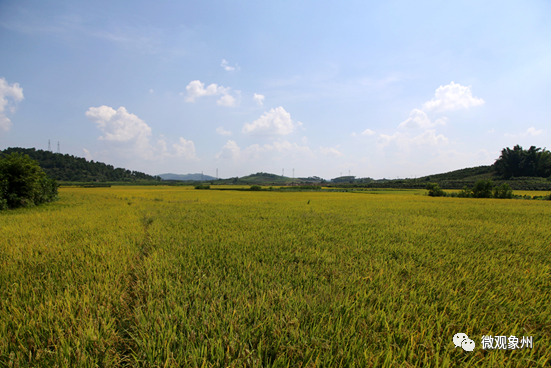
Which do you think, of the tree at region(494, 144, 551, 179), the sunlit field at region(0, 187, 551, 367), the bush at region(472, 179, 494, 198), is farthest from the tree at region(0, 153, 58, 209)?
the tree at region(494, 144, 551, 179)

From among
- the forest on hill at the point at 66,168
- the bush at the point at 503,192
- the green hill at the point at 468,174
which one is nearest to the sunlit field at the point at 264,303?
the bush at the point at 503,192

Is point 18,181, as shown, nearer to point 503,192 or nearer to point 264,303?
point 264,303

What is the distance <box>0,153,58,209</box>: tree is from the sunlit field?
36.2ft

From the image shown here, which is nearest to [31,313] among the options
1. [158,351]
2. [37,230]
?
[158,351]

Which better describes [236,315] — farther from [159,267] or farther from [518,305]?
[518,305]

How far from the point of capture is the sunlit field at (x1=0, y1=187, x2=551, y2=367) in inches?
86.9

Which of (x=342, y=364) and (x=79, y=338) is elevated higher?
(x=79, y=338)

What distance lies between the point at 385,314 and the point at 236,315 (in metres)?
2.12

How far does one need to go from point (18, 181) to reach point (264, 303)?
2021 centimetres

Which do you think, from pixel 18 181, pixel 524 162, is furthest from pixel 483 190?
pixel 524 162

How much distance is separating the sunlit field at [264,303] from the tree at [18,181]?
11.0 metres

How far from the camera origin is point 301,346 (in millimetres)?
2293

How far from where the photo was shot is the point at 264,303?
3.05 meters

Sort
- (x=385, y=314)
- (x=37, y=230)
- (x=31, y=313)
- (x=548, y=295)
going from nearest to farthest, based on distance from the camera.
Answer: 1. (x=31, y=313)
2. (x=385, y=314)
3. (x=548, y=295)
4. (x=37, y=230)
